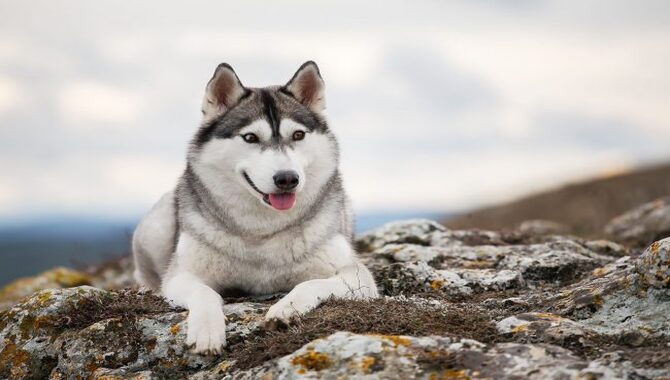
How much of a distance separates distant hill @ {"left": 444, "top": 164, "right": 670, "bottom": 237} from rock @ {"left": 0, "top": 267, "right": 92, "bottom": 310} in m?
10.5

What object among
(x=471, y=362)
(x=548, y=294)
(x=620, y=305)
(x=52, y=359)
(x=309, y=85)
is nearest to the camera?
(x=471, y=362)

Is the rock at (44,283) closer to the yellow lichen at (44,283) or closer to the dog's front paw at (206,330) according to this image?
the yellow lichen at (44,283)

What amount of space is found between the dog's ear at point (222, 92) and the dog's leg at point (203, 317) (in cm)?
207

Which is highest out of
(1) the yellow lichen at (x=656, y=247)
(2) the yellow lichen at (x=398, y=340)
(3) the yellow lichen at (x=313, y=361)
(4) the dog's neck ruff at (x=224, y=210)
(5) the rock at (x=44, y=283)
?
(4) the dog's neck ruff at (x=224, y=210)

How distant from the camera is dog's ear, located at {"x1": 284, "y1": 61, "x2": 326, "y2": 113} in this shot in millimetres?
8094

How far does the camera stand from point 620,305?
6141 mm

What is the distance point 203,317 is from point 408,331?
6.22 ft

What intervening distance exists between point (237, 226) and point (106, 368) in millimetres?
1989

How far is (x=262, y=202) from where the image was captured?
285 inches

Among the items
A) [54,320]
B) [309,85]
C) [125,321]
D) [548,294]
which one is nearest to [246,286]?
[125,321]

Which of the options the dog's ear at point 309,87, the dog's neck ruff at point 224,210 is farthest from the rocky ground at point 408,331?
the dog's ear at point 309,87

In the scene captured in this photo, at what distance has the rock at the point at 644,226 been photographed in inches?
496

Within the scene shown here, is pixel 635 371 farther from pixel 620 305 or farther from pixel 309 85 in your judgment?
pixel 309 85

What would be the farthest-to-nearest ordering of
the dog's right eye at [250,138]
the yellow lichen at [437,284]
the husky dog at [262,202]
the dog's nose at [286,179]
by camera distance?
the yellow lichen at [437,284] → the dog's right eye at [250,138] → the husky dog at [262,202] → the dog's nose at [286,179]
